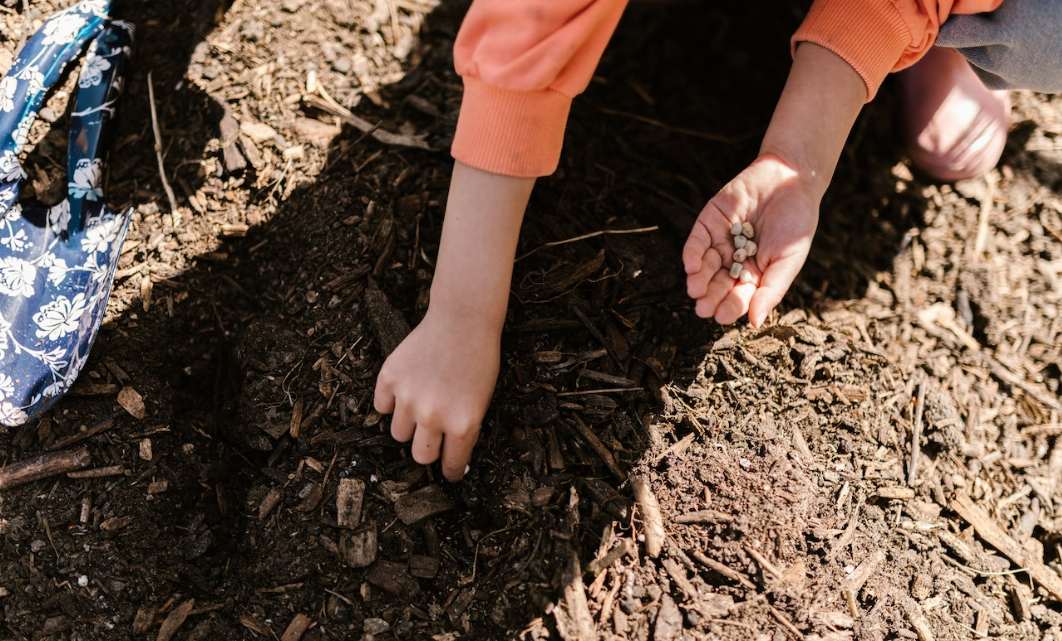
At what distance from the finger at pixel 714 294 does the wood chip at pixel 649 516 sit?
0.38 m

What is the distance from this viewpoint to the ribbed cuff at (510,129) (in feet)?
4.12

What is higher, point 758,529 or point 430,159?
point 430,159

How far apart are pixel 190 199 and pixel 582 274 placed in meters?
1.00

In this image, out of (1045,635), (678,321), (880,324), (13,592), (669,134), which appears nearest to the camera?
(13,592)

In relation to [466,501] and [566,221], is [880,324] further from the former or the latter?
[466,501]

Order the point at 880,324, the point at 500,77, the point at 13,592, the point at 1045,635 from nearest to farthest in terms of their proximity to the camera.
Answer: the point at 500,77, the point at 13,592, the point at 1045,635, the point at 880,324

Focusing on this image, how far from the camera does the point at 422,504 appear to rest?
1.46 metres

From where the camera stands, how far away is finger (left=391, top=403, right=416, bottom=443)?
56.4 inches

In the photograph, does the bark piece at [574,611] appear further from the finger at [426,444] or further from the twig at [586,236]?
the twig at [586,236]

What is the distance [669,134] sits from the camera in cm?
195

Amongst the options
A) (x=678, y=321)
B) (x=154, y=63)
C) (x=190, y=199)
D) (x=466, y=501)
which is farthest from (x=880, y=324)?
(x=154, y=63)

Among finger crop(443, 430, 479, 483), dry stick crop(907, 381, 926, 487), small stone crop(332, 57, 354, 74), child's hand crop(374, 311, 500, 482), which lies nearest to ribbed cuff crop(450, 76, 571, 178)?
child's hand crop(374, 311, 500, 482)

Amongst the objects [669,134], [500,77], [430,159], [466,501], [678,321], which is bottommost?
[466,501]

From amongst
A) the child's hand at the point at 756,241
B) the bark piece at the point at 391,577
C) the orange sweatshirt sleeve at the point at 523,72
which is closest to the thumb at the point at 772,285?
the child's hand at the point at 756,241
